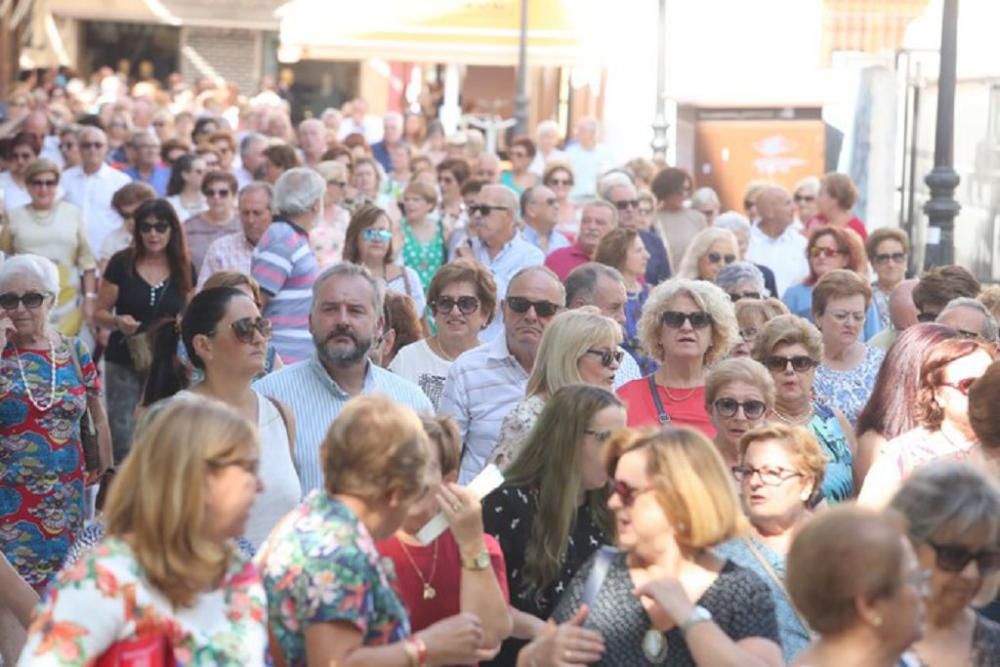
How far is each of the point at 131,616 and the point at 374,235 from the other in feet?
26.9

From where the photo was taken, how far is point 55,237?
1565 centimetres

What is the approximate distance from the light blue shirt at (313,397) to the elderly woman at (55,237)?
6750 mm

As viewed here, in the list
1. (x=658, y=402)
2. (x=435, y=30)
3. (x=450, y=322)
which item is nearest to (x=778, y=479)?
(x=658, y=402)

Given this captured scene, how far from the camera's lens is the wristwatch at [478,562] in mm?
6152

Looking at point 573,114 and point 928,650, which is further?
point 573,114

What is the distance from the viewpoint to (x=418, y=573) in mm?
6352

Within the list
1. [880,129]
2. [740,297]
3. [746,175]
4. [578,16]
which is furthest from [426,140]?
[740,297]

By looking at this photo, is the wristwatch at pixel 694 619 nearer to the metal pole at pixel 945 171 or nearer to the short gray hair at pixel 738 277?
the short gray hair at pixel 738 277

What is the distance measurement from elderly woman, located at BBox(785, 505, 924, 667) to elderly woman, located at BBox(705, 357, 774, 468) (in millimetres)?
3239

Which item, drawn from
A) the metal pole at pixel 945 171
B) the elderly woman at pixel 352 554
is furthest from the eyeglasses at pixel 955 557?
the metal pole at pixel 945 171

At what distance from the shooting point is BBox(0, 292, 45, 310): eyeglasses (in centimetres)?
991

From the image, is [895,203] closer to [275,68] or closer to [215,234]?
[215,234]

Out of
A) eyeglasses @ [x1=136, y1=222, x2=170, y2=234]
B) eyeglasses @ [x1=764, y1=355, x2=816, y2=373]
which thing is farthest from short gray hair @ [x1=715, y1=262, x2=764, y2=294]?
eyeglasses @ [x1=136, y1=222, x2=170, y2=234]

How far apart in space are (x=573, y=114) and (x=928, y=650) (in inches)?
1281
